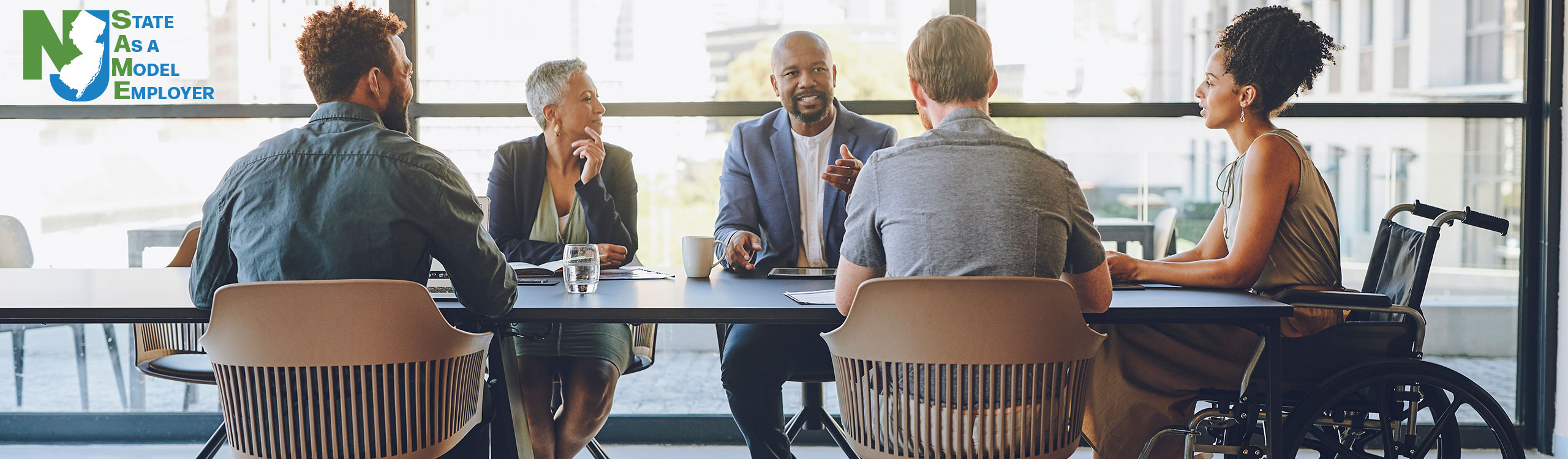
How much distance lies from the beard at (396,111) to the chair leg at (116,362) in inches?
87.1

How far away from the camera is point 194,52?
3154 mm

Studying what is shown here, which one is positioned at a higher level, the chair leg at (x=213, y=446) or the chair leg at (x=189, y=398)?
the chair leg at (x=213, y=446)

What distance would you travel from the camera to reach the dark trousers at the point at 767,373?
217 centimetres

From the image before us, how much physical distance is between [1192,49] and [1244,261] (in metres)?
1.47

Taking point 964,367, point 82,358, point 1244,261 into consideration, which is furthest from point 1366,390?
point 82,358

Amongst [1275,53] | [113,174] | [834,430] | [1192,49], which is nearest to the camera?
[1275,53]

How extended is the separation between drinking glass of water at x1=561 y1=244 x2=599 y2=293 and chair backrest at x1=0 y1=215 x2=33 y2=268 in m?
2.56

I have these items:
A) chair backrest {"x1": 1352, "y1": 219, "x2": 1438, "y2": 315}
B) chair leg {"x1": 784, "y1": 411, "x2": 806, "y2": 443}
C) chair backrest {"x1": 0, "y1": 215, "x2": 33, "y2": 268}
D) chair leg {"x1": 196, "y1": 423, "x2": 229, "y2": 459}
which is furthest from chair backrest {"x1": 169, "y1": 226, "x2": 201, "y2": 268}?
chair backrest {"x1": 1352, "y1": 219, "x2": 1438, "y2": 315}

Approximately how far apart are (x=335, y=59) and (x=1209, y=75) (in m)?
1.81

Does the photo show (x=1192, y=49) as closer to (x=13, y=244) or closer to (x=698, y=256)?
(x=698, y=256)

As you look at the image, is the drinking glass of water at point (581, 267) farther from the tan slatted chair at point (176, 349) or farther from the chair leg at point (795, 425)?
the tan slatted chair at point (176, 349)

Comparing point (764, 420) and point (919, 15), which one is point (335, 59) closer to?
point (764, 420)

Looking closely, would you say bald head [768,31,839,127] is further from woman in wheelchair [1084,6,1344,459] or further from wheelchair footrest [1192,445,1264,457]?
wheelchair footrest [1192,445,1264,457]

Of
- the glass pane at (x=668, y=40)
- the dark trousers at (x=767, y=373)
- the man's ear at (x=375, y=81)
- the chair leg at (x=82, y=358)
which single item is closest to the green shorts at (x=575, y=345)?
the dark trousers at (x=767, y=373)
